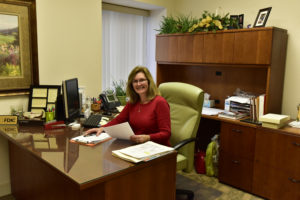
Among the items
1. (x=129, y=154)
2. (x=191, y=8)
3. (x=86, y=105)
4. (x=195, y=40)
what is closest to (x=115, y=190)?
(x=129, y=154)

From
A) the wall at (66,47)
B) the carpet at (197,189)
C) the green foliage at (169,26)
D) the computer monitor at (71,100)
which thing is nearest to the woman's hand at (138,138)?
the computer monitor at (71,100)

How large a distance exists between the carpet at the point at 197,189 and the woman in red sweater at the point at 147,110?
937 millimetres

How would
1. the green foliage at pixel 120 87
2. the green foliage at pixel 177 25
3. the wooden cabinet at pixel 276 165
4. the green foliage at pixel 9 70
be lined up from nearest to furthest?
the wooden cabinet at pixel 276 165 → the green foliage at pixel 9 70 → the green foliage at pixel 177 25 → the green foliage at pixel 120 87

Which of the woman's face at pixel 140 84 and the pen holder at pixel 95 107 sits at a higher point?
the woman's face at pixel 140 84

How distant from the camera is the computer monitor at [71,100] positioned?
2.46 metres

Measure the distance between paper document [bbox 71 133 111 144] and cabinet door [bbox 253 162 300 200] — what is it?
1.61 meters

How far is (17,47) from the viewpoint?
108 inches

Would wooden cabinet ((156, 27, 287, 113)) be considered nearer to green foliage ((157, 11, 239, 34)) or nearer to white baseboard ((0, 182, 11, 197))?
green foliage ((157, 11, 239, 34))

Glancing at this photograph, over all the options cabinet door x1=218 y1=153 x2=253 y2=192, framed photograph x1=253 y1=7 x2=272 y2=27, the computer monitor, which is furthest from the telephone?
framed photograph x1=253 y1=7 x2=272 y2=27

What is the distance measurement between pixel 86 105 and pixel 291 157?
212cm

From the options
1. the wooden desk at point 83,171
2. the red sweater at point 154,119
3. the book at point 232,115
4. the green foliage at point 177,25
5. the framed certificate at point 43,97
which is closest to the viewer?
the wooden desk at point 83,171

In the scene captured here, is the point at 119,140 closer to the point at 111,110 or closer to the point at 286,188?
the point at 111,110

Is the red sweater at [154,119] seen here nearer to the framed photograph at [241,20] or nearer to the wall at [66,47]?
the wall at [66,47]

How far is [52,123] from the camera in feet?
8.02
